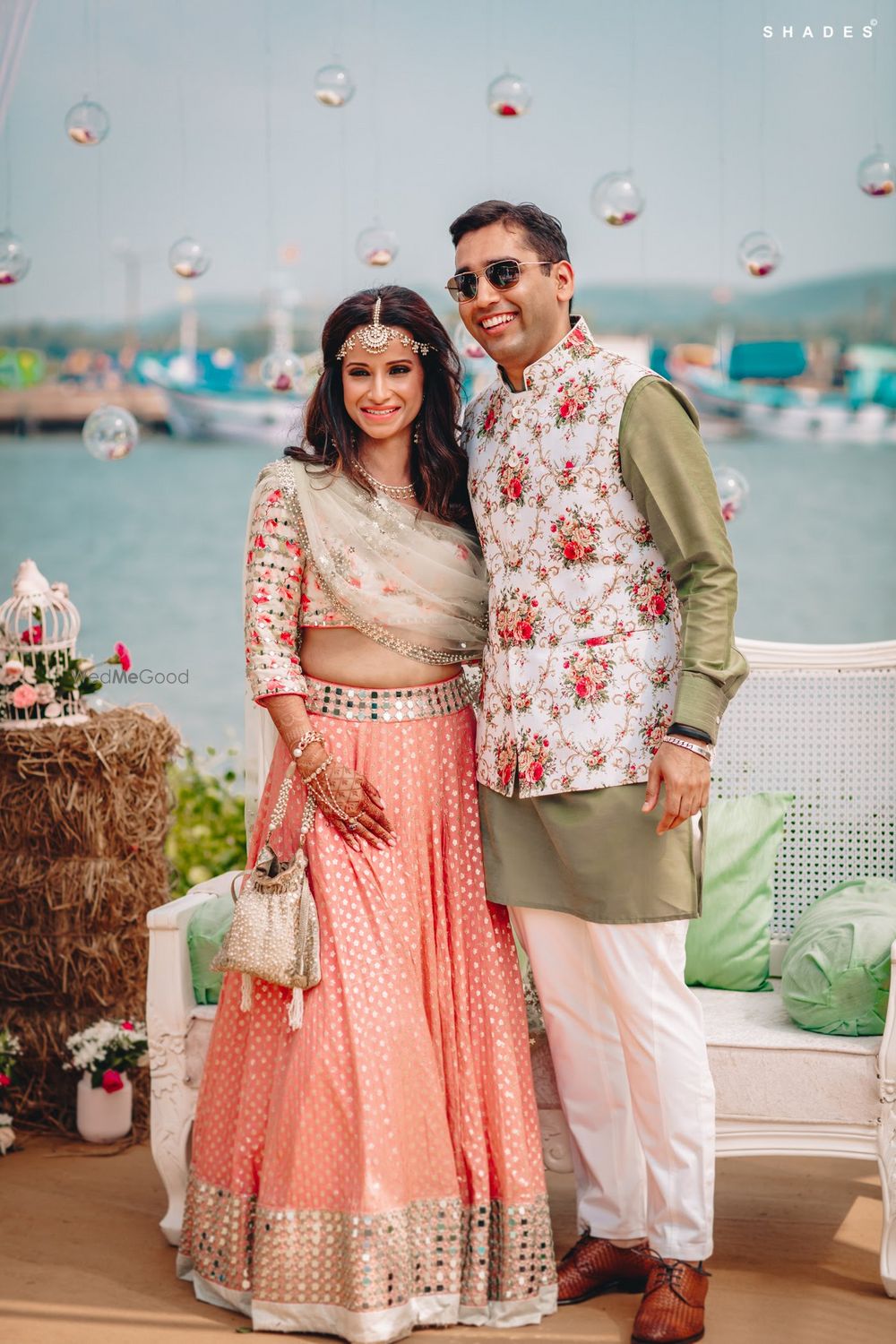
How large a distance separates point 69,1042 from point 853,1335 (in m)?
1.72

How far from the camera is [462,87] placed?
5.82 metres

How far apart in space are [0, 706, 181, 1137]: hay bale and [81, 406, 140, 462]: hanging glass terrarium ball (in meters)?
0.74

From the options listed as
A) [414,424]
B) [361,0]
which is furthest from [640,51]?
[414,424]

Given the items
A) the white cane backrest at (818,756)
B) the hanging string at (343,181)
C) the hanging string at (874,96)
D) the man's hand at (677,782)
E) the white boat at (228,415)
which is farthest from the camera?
the white boat at (228,415)

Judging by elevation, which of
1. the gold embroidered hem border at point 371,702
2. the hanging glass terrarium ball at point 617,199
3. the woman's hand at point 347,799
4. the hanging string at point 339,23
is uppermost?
the hanging string at point 339,23

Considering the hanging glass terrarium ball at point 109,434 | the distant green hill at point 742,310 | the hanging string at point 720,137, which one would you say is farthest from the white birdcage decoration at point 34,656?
the hanging string at point 720,137

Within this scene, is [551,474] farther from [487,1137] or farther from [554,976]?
[487,1137]

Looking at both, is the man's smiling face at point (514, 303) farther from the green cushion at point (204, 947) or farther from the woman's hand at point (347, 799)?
the green cushion at point (204, 947)

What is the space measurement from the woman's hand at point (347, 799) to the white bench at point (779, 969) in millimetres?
457

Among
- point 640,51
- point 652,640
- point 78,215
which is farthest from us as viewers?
point 78,215

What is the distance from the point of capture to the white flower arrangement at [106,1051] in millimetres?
3080

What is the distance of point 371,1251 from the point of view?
7.05 ft

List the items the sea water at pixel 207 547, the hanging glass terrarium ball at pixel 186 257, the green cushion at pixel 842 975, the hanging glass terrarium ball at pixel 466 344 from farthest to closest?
the sea water at pixel 207 547
the hanging glass terrarium ball at pixel 186 257
the hanging glass terrarium ball at pixel 466 344
the green cushion at pixel 842 975

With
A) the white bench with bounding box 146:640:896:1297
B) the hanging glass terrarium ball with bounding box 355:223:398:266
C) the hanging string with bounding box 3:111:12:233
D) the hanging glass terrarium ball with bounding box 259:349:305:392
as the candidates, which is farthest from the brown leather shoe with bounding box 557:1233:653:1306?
the hanging string with bounding box 3:111:12:233
